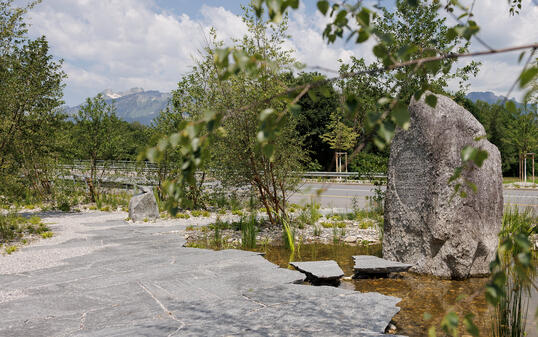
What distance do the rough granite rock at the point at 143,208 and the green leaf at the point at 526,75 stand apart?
9.09 m

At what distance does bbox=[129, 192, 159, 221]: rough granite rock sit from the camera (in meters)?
9.29

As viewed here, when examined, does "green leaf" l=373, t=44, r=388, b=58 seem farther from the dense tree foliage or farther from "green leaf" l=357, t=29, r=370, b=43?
the dense tree foliage

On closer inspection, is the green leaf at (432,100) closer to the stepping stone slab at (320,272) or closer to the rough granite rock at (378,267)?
the stepping stone slab at (320,272)

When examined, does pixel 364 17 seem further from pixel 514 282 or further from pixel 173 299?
pixel 173 299

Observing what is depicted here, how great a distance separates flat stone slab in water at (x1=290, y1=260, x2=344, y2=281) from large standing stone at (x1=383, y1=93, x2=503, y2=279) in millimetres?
1076

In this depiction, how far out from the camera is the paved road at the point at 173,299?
3086mm

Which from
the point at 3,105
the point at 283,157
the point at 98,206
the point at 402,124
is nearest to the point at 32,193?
the point at 98,206

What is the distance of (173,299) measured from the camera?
3.79m

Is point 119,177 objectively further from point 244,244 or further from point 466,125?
point 466,125

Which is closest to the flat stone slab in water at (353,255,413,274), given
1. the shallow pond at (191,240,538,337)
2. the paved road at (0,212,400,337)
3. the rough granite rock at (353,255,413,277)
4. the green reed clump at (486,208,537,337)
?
the rough granite rock at (353,255,413,277)

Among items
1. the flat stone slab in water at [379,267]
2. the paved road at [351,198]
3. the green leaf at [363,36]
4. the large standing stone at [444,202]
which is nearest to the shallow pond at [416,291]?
the flat stone slab in water at [379,267]

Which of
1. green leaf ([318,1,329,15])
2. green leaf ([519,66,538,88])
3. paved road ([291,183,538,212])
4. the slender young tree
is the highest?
the slender young tree

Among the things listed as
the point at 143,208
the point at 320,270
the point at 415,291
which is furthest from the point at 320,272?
the point at 143,208

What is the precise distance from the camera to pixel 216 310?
11.2ft
